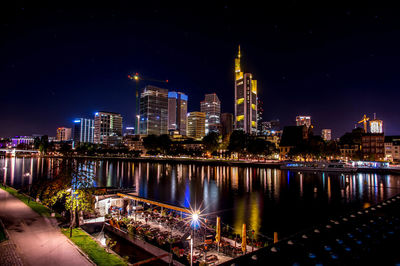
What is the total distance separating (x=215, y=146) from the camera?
430ft

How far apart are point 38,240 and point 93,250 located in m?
3.60

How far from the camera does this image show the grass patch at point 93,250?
40.0ft

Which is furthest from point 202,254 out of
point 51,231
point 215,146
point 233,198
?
point 215,146

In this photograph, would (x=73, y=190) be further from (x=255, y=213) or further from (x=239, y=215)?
(x=255, y=213)

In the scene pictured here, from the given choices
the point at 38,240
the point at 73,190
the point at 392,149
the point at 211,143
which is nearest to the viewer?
the point at 38,240

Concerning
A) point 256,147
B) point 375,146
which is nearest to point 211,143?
point 256,147

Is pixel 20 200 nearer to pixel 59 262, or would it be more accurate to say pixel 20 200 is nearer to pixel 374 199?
pixel 59 262

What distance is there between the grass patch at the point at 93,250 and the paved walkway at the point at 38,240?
0.41m

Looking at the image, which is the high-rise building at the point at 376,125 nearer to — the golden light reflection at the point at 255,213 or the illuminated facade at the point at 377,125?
the illuminated facade at the point at 377,125

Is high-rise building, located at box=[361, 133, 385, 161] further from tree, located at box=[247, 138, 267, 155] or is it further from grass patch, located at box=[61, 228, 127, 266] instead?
grass patch, located at box=[61, 228, 127, 266]

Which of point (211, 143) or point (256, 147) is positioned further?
point (211, 143)

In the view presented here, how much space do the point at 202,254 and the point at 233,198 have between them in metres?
25.4

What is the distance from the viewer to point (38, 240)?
14.1 meters

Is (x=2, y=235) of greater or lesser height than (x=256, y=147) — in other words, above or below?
below
